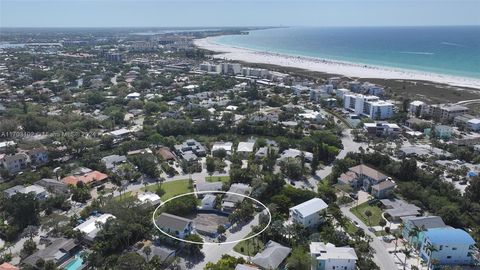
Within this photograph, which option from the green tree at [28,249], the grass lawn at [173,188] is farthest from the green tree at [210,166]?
the green tree at [28,249]

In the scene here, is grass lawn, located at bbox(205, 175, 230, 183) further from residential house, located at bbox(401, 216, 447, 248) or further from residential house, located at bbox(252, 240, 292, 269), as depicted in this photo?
residential house, located at bbox(401, 216, 447, 248)

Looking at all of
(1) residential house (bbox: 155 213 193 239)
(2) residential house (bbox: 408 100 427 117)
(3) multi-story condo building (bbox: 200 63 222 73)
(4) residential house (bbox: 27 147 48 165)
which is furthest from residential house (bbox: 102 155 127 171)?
(3) multi-story condo building (bbox: 200 63 222 73)

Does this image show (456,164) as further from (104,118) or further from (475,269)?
(104,118)

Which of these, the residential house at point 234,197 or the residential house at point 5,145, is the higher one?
the residential house at point 5,145

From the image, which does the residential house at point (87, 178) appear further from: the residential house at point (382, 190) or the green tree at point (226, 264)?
the residential house at point (382, 190)

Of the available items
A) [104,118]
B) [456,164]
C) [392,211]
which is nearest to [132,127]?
[104,118]

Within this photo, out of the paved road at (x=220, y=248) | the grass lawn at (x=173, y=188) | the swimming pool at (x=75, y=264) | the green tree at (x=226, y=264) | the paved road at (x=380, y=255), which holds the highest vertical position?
the green tree at (x=226, y=264)
